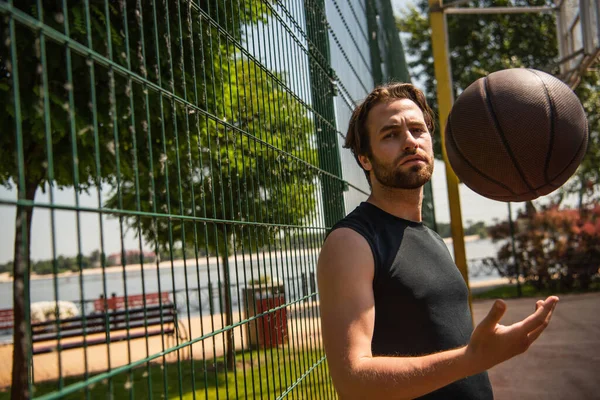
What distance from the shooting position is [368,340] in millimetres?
1608

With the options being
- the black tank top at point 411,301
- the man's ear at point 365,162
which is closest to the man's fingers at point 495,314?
the black tank top at point 411,301

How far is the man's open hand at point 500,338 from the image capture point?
4.37 feet

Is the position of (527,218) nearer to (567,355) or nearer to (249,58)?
(567,355)

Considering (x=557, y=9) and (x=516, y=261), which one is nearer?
(x=557, y=9)

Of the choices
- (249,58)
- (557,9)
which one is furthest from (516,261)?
(249,58)

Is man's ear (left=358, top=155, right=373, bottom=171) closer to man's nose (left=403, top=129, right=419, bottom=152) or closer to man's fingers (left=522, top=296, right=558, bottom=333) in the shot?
man's nose (left=403, top=129, right=419, bottom=152)

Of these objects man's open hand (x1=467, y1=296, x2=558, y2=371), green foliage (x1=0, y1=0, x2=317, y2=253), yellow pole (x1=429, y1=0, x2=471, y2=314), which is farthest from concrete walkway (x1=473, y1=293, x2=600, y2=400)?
man's open hand (x1=467, y1=296, x2=558, y2=371)

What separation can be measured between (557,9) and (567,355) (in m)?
5.69

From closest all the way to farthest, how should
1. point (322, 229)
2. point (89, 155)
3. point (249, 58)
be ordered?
point (249, 58) → point (322, 229) → point (89, 155)

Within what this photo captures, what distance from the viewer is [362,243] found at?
1807mm

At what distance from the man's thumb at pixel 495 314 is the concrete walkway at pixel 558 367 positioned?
4.68 metres

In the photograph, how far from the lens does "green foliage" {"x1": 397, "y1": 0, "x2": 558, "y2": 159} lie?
62.1ft

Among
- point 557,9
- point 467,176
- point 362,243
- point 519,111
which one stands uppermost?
point 557,9

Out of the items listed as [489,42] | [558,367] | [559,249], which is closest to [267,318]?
[558,367]
